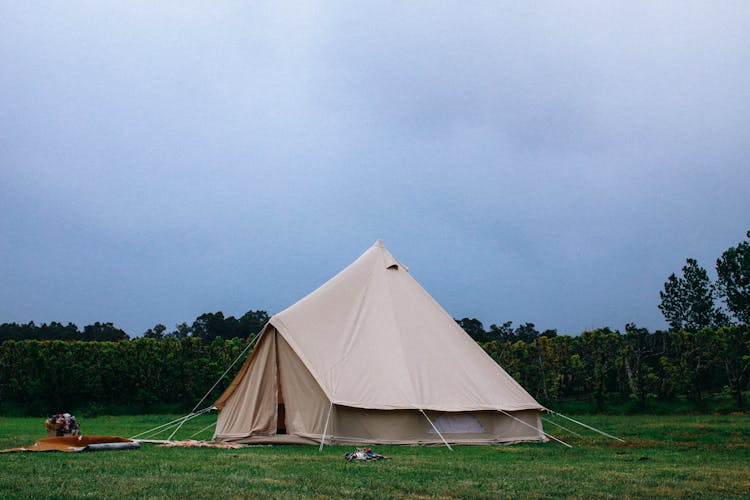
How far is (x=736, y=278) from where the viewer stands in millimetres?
37125

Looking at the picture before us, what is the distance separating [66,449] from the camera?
8.79m

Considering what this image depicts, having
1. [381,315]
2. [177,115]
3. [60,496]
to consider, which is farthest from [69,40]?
[60,496]

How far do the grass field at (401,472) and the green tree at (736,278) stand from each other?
29.1 metres

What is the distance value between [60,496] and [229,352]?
54.4 feet

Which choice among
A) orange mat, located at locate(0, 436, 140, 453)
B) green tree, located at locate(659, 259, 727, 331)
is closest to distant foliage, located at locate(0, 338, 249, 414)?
orange mat, located at locate(0, 436, 140, 453)

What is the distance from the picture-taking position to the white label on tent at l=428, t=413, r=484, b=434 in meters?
10.4

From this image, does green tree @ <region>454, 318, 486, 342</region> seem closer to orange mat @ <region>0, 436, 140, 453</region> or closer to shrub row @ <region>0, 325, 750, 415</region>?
shrub row @ <region>0, 325, 750, 415</region>

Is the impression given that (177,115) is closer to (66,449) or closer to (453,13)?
(453,13)

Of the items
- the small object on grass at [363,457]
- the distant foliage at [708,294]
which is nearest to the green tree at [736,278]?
the distant foliage at [708,294]

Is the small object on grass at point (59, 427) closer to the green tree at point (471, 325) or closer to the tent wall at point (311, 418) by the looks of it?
the tent wall at point (311, 418)

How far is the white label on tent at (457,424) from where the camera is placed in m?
10.4

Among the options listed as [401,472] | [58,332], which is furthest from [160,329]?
[401,472]

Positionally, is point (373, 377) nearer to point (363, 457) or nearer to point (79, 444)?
point (363, 457)

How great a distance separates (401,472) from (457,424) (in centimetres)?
383
